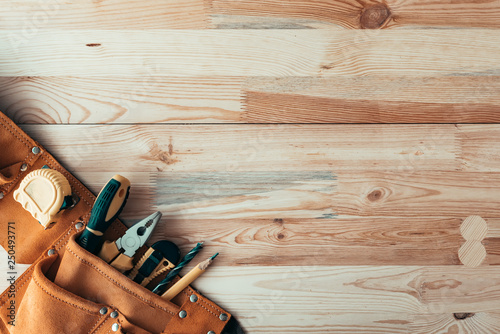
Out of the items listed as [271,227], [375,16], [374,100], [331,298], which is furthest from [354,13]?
[331,298]

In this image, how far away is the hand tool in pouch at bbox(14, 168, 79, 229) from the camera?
0.72 meters

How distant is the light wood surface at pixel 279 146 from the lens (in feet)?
2.61

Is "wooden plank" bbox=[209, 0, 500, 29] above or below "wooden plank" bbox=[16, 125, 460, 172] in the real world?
above

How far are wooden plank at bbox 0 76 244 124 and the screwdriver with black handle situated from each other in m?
0.15

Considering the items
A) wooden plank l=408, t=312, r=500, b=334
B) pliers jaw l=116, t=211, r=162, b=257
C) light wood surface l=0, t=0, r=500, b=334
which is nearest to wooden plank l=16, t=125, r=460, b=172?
light wood surface l=0, t=0, r=500, b=334

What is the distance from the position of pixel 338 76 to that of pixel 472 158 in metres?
0.33

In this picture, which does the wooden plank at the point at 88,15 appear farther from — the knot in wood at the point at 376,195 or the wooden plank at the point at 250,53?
the knot in wood at the point at 376,195

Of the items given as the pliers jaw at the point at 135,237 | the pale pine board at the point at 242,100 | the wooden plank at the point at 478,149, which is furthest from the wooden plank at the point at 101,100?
the wooden plank at the point at 478,149

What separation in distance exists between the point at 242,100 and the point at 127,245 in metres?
0.37

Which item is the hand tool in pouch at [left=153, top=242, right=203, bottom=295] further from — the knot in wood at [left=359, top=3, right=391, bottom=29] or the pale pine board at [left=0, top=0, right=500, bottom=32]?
the knot in wood at [left=359, top=3, right=391, bottom=29]

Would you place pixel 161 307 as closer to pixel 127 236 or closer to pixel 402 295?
pixel 127 236

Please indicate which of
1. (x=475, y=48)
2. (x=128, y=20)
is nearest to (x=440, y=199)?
(x=475, y=48)

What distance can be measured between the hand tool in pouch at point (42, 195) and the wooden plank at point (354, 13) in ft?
1.47

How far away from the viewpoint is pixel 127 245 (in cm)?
74
